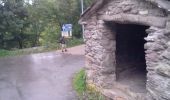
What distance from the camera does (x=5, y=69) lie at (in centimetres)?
1585

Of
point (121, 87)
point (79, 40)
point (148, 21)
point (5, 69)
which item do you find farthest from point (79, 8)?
point (148, 21)

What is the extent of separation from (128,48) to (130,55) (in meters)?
0.31

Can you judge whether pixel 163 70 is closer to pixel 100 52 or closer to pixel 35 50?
pixel 100 52

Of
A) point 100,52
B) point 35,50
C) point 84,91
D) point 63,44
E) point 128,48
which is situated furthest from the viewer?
point 35,50

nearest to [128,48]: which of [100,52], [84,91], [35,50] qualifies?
[100,52]

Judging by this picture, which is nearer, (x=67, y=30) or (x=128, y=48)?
(x=128, y=48)

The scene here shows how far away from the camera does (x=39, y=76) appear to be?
1386 cm

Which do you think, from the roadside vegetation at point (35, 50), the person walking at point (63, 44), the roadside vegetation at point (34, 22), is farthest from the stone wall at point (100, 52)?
the roadside vegetation at point (34, 22)

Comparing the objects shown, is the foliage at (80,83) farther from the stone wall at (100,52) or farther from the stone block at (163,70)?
the stone block at (163,70)

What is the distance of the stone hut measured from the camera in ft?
23.3

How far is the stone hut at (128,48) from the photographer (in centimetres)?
711

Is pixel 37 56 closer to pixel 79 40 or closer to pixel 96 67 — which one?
pixel 79 40

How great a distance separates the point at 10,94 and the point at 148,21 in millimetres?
6169

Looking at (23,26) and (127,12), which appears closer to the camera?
(127,12)
